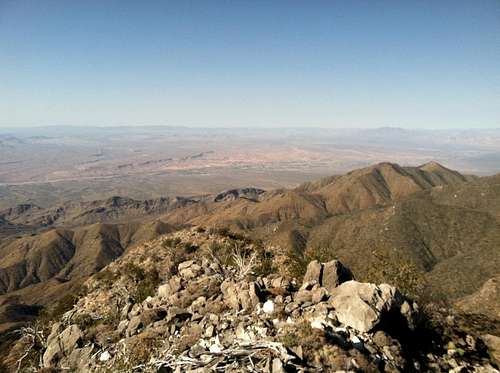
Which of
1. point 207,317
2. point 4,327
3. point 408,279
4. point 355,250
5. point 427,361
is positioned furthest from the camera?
point 355,250

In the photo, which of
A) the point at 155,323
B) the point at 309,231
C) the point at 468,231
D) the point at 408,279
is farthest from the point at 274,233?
the point at 155,323

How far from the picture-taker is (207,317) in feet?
66.1

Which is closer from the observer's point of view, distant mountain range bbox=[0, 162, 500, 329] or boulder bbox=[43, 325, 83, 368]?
boulder bbox=[43, 325, 83, 368]

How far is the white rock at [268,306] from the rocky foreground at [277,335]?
0.21 ft

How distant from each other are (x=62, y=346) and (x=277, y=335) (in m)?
16.4

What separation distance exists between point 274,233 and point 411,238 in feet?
178

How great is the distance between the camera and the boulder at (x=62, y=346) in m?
22.6

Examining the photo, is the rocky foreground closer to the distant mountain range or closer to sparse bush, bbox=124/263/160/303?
sparse bush, bbox=124/263/160/303

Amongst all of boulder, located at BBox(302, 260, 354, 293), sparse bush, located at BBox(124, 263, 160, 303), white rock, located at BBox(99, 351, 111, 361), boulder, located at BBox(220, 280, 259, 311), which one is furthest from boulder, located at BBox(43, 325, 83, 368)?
boulder, located at BBox(302, 260, 354, 293)

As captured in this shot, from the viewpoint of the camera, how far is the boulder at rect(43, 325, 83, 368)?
22587 mm

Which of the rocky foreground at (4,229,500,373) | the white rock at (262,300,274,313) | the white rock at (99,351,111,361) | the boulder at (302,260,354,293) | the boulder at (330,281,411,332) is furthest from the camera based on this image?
the boulder at (302,260,354,293)

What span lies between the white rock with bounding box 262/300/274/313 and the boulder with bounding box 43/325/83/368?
13.7m

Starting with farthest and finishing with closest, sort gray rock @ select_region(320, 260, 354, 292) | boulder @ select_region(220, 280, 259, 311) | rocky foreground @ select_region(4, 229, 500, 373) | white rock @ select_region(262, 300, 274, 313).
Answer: gray rock @ select_region(320, 260, 354, 292) → boulder @ select_region(220, 280, 259, 311) → white rock @ select_region(262, 300, 274, 313) → rocky foreground @ select_region(4, 229, 500, 373)

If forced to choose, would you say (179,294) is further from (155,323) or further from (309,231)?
(309,231)
